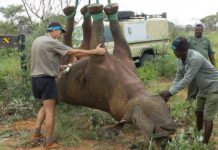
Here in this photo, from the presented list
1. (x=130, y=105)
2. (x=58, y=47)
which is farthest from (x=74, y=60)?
(x=130, y=105)

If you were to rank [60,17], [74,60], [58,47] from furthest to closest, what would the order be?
[60,17] → [74,60] → [58,47]

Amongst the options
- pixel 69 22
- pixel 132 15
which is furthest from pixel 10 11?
pixel 69 22

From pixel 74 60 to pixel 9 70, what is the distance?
4.14 meters

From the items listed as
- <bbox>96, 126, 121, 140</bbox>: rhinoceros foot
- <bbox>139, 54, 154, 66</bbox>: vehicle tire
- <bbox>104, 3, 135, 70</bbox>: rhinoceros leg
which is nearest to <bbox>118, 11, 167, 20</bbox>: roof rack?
<bbox>139, 54, 154, 66</bbox>: vehicle tire

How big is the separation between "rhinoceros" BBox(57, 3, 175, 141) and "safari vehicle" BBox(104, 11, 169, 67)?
779 cm

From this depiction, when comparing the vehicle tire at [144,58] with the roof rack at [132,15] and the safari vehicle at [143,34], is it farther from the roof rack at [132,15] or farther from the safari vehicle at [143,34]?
the roof rack at [132,15]

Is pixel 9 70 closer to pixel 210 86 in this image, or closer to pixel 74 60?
pixel 74 60

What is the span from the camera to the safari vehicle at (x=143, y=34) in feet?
47.3

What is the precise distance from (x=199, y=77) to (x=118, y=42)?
54.9 inches

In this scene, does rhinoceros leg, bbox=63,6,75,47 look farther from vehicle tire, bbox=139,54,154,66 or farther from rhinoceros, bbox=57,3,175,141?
vehicle tire, bbox=139,54,154,66

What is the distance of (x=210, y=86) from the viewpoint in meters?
5.68

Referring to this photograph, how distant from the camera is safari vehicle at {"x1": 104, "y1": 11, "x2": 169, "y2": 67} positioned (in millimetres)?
14421

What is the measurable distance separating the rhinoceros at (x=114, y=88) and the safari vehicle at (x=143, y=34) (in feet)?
25.6

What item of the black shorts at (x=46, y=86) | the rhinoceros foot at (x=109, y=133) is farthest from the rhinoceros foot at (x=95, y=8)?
the rhinoceros foot at (x=109, y=133)
